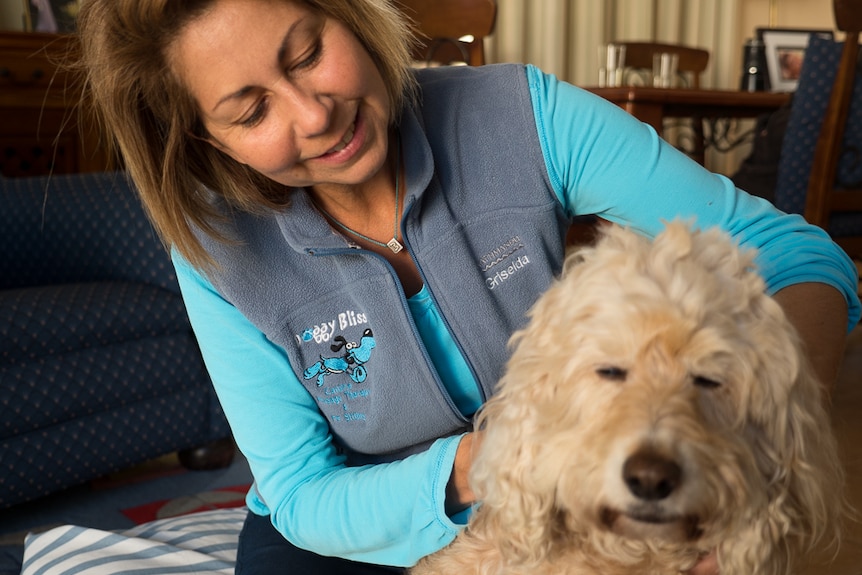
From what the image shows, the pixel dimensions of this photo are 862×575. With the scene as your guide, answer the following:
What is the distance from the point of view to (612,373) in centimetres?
103

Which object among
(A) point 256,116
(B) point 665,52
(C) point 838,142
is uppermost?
(A) point 256,116

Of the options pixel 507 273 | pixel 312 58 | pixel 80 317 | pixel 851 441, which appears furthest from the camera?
pixel 851 441

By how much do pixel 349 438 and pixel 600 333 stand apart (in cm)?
58

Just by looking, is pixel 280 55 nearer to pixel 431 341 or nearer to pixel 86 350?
pixel 431 341

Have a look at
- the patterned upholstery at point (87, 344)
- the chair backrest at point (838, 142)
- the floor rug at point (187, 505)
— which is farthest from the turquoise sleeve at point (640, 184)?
the chair backrest at point (838, 142)

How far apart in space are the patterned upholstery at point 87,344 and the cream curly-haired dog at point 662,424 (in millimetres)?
1610

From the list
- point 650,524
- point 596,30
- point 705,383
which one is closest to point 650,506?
point 650,524

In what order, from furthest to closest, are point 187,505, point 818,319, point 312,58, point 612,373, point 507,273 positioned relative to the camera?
point 187,505 < point 507,273 < point 312,58 < point 818,319 < point 612,373

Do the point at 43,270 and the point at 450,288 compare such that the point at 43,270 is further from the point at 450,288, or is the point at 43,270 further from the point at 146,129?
the point at 450,288

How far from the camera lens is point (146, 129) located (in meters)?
1.46

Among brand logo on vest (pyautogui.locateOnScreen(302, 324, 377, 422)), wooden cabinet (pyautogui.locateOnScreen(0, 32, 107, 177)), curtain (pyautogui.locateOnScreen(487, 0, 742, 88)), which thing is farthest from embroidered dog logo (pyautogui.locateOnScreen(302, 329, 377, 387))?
curtain (pyautogui.locateOnScreen(487, 0, 742, 88))

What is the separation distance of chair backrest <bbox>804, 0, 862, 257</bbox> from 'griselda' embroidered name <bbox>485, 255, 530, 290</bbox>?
246 centimetres

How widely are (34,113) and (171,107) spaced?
340cm

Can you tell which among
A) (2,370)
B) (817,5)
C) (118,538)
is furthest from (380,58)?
(817,5)
